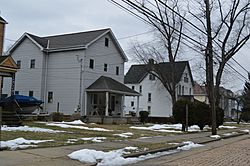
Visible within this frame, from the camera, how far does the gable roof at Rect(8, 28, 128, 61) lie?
124 feet

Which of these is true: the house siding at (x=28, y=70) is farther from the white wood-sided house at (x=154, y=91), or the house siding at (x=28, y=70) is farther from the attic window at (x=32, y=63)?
the white wood-sided house at (x=154, y=91)

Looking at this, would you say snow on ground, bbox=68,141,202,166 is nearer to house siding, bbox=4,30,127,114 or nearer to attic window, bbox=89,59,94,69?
house siding, bbox=4,30,127,114

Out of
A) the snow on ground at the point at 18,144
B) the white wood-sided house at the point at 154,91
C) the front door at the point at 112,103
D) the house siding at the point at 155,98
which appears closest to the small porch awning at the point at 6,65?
the snow on ground at the point at 18,144

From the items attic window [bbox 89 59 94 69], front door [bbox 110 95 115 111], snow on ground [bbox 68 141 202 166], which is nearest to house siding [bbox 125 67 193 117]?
front door [bbox 110 95 115 111]

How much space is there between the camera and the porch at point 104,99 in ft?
118

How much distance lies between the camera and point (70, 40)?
40.1 m

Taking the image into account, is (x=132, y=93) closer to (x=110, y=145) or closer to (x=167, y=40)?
(x=167, y=40)

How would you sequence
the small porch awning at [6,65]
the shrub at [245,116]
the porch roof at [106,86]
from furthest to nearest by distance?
the shrub at [245,116]
the porch roof at [106,86]
the small porch awning at [6,65]

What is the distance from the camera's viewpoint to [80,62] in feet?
121

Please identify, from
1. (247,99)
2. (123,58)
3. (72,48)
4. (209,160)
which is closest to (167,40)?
(123,58)

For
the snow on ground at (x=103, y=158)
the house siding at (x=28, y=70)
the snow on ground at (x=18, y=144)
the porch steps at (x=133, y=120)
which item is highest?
the house siding at (x=28, y=70)

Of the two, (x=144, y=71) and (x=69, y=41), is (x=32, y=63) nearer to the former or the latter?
(x=69, y=41)

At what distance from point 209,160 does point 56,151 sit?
5086 millimetres

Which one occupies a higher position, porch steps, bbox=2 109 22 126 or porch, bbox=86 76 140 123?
porch, bbox=86 76 140 123
